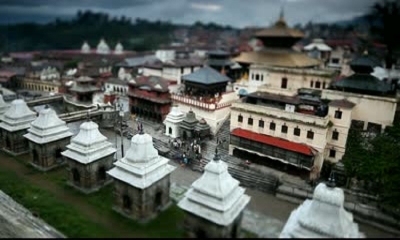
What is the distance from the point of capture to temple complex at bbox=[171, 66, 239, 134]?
3972 centimetres

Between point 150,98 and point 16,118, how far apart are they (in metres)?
17.1

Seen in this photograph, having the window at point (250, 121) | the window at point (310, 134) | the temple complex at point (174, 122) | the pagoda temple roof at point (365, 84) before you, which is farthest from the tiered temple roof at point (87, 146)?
the pagoda temple roof at point (365, 84)

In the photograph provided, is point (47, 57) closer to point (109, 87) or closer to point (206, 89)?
point (109, 87)

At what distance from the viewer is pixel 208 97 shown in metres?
43.7

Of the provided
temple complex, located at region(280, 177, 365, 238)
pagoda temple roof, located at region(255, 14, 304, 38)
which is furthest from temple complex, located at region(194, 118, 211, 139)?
pagoda temple roof, located at region(255, 14, 304, 38)

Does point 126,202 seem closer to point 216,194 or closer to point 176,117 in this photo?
point 216,194

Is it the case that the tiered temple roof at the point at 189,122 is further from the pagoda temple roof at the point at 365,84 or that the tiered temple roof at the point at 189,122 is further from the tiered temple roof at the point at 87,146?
the pagoda temple roof at the point at 365,84

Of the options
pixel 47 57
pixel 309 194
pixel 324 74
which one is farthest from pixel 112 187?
pixel 47 57

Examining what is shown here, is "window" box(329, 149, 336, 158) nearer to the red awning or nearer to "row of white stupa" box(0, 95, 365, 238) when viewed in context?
the red awning

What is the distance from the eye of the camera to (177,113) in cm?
3953

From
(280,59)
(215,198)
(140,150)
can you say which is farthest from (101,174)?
(280,59)

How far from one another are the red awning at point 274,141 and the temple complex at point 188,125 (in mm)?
6263

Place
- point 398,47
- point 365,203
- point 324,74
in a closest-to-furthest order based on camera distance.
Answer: point 365,203 < point 324,74 < point 398,47

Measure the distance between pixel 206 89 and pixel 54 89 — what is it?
1408 inches
